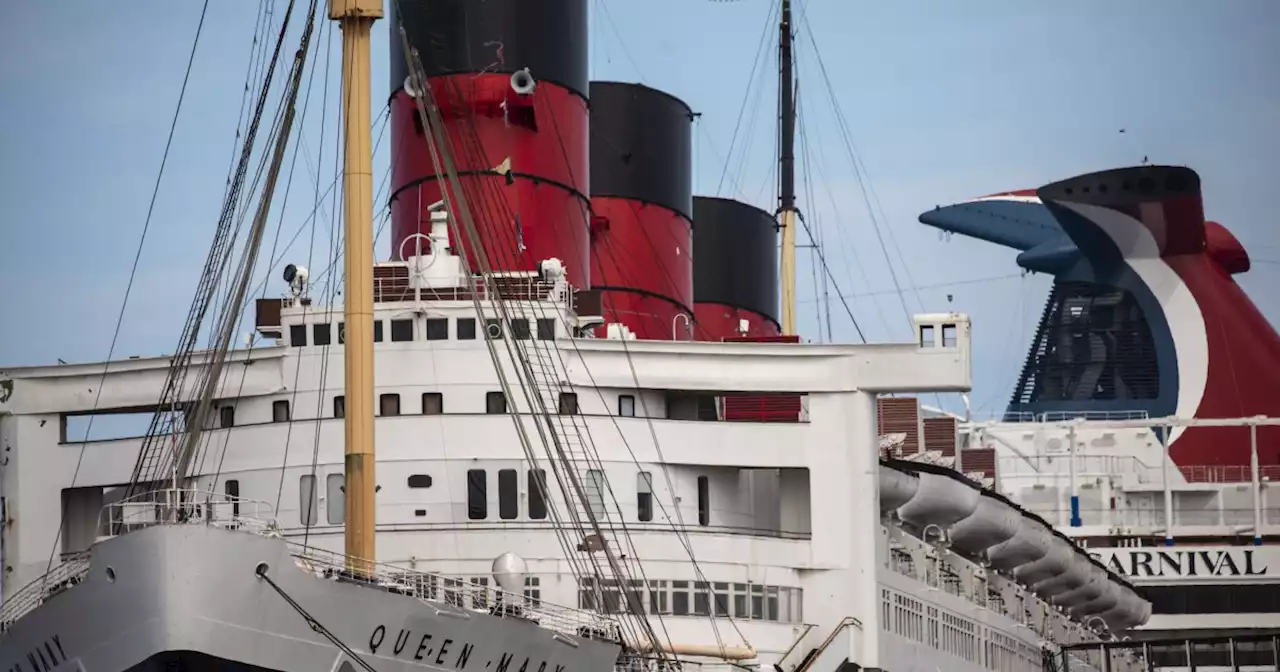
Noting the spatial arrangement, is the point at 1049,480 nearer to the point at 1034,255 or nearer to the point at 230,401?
the point at 1034,255

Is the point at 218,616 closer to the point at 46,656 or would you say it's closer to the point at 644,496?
the point at 46,656

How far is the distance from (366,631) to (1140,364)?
6988 cm

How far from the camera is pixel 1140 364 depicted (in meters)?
96.3

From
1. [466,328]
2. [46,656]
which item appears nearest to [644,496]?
[466,328]

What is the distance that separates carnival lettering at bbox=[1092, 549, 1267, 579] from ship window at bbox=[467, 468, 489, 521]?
38116mm

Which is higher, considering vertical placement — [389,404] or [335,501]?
[389,404]

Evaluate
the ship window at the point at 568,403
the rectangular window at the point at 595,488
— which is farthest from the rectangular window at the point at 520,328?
the rectangular window at the point at 595,488

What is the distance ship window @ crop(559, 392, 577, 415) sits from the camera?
1555 inches

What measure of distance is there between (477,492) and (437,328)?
2901 millimetres

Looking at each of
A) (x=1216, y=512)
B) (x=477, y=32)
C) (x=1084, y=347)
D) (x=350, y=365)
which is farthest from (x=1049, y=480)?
(x=350, y=365)

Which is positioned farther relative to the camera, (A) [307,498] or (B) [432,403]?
(B) [432,403]

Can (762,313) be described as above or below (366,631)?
above

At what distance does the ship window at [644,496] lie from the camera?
39500 millimetres

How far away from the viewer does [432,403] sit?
39344 mm
